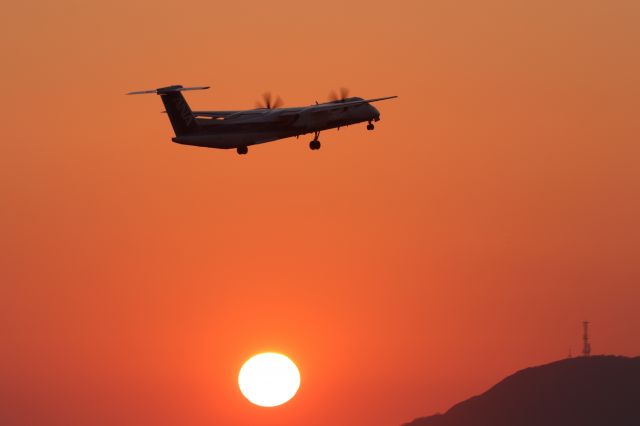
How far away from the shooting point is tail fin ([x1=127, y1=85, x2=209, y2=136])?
107062 mm

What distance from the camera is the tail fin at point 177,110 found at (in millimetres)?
107062

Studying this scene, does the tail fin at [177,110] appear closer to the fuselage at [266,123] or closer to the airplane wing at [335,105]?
the fuselage at [266,123]

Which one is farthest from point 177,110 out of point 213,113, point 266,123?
point 266,123

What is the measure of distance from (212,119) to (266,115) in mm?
4763

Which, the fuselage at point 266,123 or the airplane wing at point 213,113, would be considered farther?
the airplane wing at point 213,113

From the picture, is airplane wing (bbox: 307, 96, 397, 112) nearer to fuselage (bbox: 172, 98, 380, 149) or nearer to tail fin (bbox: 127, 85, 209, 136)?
fuselage (bbox: 172, 98, 380, 149)

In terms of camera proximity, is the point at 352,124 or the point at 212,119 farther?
the point at 352,124

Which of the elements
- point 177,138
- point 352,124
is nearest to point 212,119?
point 177,138

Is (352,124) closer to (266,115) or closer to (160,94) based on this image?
(266,115)

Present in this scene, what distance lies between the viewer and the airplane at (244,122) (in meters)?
106

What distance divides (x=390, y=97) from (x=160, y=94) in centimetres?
1933

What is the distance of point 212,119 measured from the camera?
107500mm

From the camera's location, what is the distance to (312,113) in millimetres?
110625

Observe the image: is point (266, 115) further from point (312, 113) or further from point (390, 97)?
point (390, 97)
